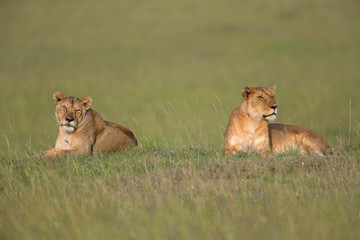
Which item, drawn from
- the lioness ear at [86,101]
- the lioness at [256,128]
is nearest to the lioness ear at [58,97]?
the lioness ear at [86,101]

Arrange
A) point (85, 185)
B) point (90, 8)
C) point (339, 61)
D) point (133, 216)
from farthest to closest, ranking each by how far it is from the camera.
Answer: point (90, 8), point (339, 61), point (85, 185), point (133, 216)

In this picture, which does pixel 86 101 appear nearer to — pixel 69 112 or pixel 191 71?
pixel 69 112

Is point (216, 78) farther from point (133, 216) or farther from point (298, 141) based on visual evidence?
point (133, 216)

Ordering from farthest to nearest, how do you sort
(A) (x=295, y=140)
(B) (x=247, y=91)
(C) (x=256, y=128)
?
(A) (x=295, y=140) → (C) (x=256, y=128) → (B) (x=247, y=91)

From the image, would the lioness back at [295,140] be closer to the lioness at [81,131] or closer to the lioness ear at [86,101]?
the lioness at [81,131]

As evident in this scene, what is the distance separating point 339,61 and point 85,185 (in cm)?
2872

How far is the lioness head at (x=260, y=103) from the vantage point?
991 cm

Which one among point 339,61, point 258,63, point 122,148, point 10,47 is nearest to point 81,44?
point 10,47

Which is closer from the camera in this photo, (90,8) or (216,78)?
(216,78)

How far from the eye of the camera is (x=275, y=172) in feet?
28.2

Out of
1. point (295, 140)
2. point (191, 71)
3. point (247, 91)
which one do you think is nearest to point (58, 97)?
point (247, 91)

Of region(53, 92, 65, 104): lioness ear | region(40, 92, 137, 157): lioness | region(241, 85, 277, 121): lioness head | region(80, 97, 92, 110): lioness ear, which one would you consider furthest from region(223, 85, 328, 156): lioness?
region(53, 92, 65, 104): lioness ear

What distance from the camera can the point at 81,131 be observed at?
10.5 m

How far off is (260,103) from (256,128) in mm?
459
